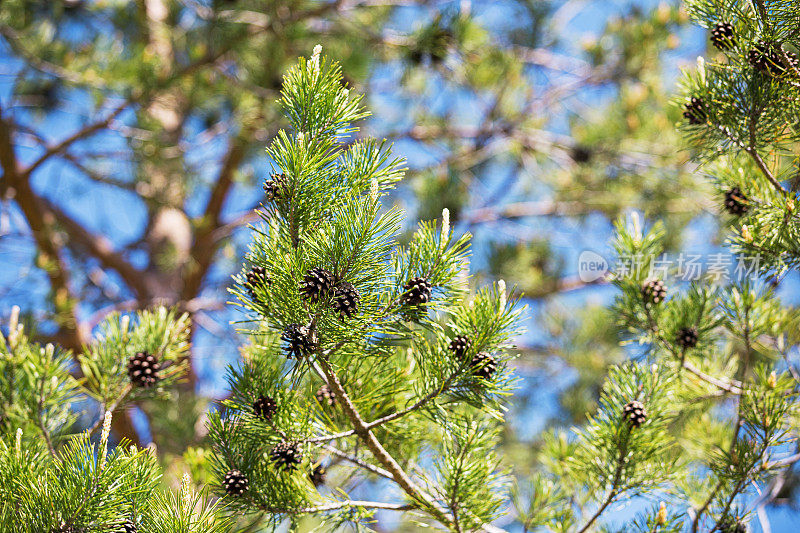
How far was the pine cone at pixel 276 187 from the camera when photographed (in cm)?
68

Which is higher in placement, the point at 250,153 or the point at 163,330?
the point at 250,153

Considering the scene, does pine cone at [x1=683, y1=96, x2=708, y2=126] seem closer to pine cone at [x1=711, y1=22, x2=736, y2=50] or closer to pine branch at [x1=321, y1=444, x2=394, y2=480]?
pine cone at [x1=711, y1=22, x2=736, y2=50]

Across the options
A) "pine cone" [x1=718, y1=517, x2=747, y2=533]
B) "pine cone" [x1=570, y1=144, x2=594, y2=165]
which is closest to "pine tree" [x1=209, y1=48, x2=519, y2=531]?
"pine cone" [x1=718, y1=517, x2=747, y2=533]

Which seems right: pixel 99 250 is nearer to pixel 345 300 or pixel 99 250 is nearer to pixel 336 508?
pixel 336 508

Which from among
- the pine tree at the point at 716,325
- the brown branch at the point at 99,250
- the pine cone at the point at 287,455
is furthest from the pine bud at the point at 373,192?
the brown branch at the point at 99,250

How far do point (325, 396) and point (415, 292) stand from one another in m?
0.27

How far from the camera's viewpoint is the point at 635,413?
864 mm

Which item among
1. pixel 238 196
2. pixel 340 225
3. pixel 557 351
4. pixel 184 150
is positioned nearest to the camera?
pixel 340 225

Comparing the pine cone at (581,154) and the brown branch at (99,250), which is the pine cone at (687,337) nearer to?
the pine cone at (581,154)

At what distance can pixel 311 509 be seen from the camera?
80cm

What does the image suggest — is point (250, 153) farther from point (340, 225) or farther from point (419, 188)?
point (340, 225)

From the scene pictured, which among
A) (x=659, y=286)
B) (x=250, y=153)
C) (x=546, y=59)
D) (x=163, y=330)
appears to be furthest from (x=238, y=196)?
(x=659, y=286)

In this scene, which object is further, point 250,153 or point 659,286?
point 250,153

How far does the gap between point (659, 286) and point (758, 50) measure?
366 mm
